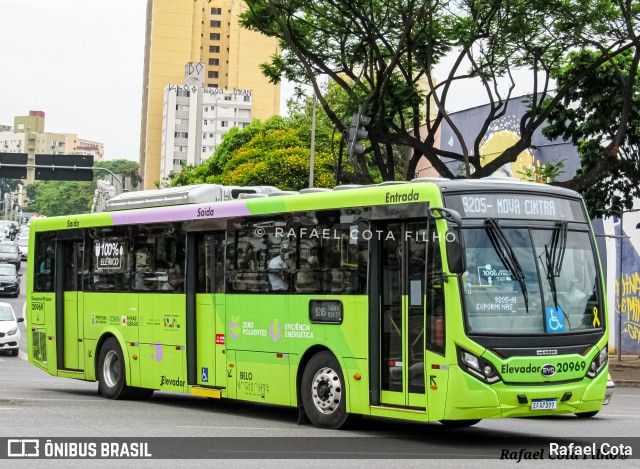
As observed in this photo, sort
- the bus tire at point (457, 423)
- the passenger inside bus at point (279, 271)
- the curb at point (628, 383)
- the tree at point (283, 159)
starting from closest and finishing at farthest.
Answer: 1. the bus tire at point (457, 423)
2. the passenger inside bus at point (279, 271)
3. the curb at point (628, 383)
4. the tree at point (283, 159)

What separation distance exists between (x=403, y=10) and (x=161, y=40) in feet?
427

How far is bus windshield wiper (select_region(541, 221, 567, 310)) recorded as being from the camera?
1266 centimetres

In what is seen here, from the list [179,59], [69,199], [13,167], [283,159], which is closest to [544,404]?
[13,167]

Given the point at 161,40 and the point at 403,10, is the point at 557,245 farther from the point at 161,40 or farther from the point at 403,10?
the point at 161,40

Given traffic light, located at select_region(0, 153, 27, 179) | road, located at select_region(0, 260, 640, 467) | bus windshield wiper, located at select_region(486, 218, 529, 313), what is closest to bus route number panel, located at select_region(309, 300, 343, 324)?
road, located at select_region(0, 260, 640, 467)

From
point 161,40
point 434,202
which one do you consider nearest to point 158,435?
point 434,202

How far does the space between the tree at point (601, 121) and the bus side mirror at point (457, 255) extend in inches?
616

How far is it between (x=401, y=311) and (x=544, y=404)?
6.14 ft

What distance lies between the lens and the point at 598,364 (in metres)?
13.0

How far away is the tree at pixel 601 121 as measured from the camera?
91.1 ft

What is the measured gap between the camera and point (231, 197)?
17797mm

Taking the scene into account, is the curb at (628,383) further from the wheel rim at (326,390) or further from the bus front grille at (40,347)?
the wheel rim at (326,390)

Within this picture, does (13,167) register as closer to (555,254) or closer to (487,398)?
(555,254)

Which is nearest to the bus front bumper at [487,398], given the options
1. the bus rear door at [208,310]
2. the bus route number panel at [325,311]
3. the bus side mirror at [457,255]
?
the bus side mirror at [457,255]
